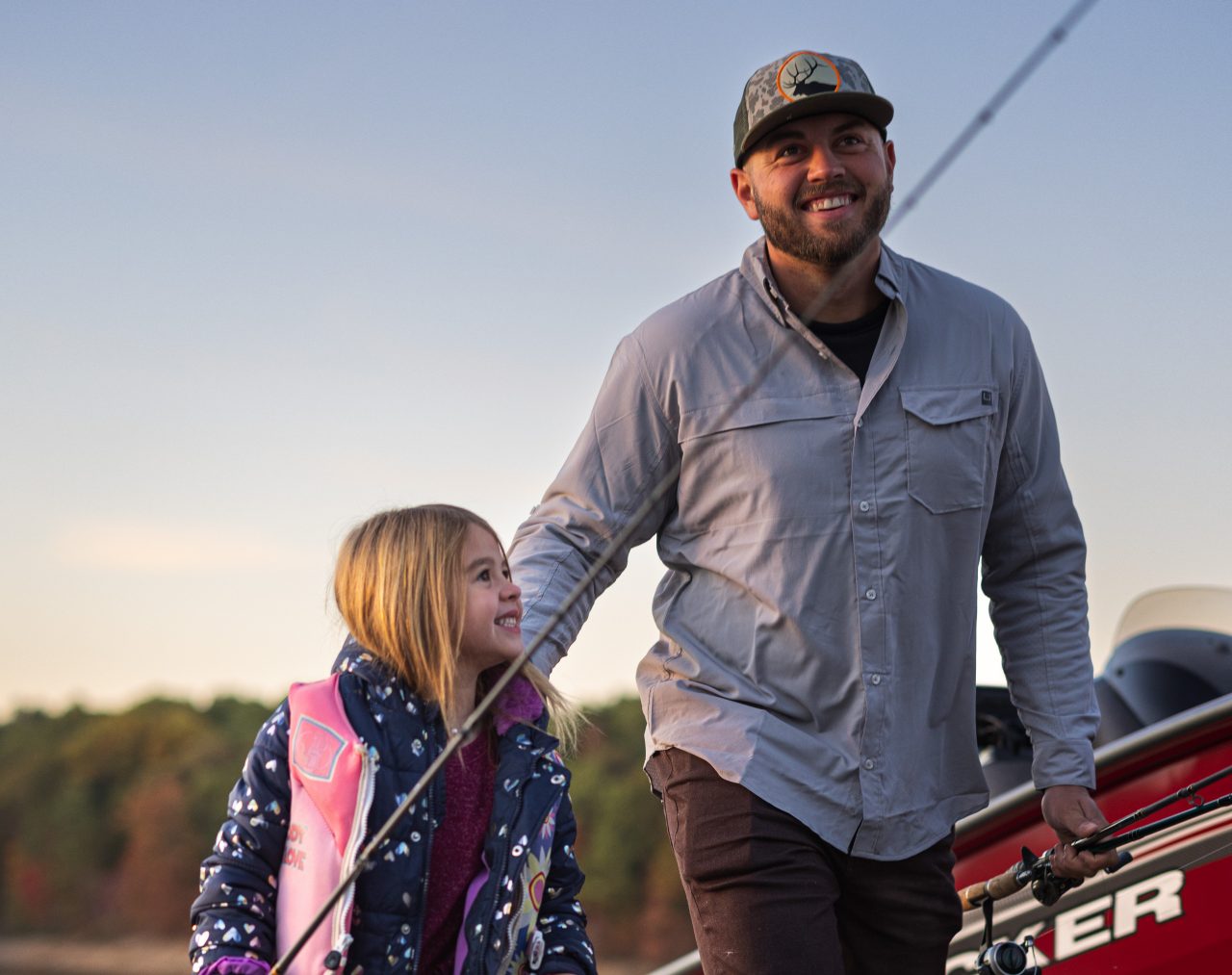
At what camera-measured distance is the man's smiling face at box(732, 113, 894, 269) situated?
2814mm

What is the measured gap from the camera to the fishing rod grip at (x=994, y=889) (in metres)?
3.01

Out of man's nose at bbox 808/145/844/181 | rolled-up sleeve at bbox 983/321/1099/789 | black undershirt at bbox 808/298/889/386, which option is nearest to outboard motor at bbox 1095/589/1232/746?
rolled-up sleeve at bbox 983/321/1099/789

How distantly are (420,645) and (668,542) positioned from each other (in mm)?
606

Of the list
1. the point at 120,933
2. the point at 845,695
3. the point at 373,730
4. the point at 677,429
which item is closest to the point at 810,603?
the point at 845,695

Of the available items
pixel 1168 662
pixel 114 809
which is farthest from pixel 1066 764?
pixel 114 809

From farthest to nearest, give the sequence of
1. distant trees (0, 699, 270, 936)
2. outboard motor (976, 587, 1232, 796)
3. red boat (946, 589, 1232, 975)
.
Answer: distant trees (0, 699, 270, 936) → outboard motor (976, 587, 1232, 796) → red boat (946, 589, 1232, 975)

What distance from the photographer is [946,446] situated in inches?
110

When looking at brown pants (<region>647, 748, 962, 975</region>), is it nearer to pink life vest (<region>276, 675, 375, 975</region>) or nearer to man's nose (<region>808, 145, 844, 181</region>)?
pink life vest (<region>276, 675, 375, 975</region>)

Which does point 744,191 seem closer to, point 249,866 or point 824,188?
point 824,188

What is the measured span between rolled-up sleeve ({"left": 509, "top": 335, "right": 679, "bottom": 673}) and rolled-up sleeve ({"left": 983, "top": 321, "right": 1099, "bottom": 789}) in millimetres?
681

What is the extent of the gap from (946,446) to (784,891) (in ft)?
2.76

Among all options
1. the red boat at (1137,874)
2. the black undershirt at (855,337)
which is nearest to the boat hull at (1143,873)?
the red boat at (1137,874)

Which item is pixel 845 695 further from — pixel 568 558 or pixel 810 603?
pixel 568 558

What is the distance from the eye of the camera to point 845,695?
2701 mm
